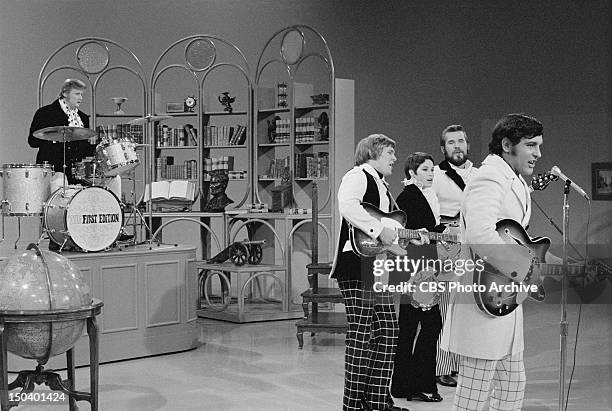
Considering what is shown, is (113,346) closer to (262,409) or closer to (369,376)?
(262,409)

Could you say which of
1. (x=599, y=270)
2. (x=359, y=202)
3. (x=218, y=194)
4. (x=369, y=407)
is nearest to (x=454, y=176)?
(x=359, y=202)

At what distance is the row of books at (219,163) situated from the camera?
10008 mm

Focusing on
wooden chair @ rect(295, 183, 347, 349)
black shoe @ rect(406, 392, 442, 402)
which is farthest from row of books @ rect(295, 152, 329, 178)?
black shoe @ rect(406, 392, 442, 402)

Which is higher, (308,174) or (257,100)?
(257,100)

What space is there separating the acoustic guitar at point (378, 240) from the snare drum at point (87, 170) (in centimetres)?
324

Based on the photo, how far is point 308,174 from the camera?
9.44m

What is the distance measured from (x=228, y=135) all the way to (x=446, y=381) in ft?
15.8

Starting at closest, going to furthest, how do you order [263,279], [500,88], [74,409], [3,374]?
1. [3,374]
2. [74,409]
3. [263,279]
4. [500,88]

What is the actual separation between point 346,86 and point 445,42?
2.26 meters

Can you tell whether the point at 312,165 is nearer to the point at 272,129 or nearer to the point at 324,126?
the point at 324,126

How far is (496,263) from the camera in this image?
342 cm

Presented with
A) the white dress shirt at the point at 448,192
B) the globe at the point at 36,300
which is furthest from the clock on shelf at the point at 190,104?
the globe at the point at 36,300

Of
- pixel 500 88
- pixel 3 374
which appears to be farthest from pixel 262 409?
pixel 500 88

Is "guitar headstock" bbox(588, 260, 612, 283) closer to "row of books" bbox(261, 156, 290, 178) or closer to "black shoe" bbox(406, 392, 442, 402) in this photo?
"black shoe" bbox(406, 392, 442, 402)
